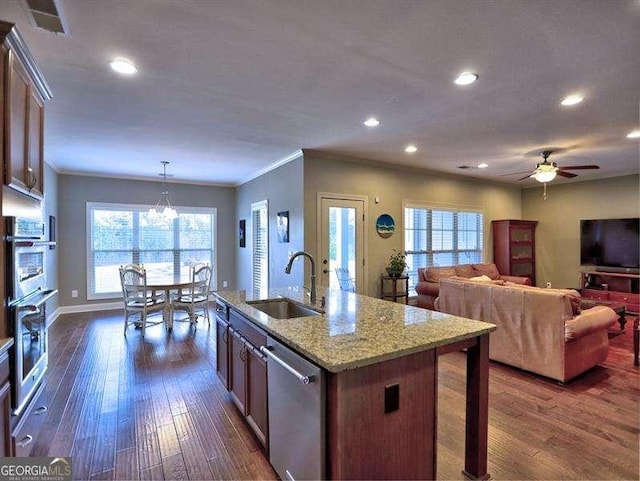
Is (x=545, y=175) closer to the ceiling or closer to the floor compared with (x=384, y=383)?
closer to the ceiling

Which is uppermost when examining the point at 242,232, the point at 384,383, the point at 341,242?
the point at 242,232

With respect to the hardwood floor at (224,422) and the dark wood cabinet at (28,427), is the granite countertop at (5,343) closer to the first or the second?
the dark wood cabinet at (28,427)

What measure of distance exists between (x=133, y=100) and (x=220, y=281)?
5182mm

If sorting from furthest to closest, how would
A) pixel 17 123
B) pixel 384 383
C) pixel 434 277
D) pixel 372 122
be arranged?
pixel 434 277 → pixel 372 122 → pixel 17 123 → pixel 384 383

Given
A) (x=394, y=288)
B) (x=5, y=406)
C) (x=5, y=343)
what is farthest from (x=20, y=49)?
(x=394, y=288)

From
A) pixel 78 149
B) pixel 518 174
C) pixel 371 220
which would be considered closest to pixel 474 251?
pixel 518 174

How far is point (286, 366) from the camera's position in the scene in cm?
167

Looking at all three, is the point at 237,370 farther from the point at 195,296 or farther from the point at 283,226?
the point at 283,226

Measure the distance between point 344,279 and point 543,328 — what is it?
2.77 meters

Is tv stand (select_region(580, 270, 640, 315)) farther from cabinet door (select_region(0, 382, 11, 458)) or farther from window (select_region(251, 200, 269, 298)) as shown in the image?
cabinet door (select_region(0, 382, 11, 458))

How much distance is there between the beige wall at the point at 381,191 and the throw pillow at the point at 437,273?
70 cm

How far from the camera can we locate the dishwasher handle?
1.50m

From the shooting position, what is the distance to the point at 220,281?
7.75 meters

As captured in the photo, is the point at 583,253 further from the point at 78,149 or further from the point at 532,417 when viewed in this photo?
the point at 78,149
